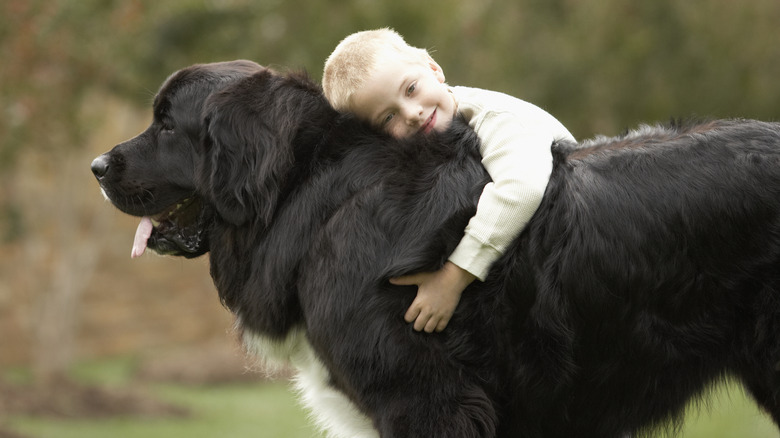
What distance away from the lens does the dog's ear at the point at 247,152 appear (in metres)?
3.17

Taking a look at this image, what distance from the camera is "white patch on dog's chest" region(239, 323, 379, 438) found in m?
3.11

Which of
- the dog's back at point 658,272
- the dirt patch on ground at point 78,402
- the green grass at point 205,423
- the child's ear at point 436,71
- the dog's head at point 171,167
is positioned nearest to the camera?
the dog's back at point 658,272

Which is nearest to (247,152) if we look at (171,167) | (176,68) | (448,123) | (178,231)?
(171,167)

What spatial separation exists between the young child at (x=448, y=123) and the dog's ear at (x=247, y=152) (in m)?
0.28

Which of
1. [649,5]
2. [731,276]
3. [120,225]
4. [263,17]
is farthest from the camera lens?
[120,225]

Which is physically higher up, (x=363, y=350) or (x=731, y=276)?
(x=731, y=276)

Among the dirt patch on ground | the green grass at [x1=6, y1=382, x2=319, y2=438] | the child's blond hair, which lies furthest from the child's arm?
the dirt patch on ground

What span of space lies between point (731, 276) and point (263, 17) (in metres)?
9.26

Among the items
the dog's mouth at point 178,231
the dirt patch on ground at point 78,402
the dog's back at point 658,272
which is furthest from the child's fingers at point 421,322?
the dirt patch on ground at point 78,402

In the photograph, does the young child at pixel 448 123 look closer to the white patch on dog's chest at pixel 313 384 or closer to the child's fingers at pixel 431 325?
the child's fingers at pixel 431 325

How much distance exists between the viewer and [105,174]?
342cm

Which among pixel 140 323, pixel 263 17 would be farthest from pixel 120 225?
pixel 263 17

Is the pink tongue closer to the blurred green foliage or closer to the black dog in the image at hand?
the black dog

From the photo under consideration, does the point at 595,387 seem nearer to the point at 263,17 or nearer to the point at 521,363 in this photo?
the point at 521,363
